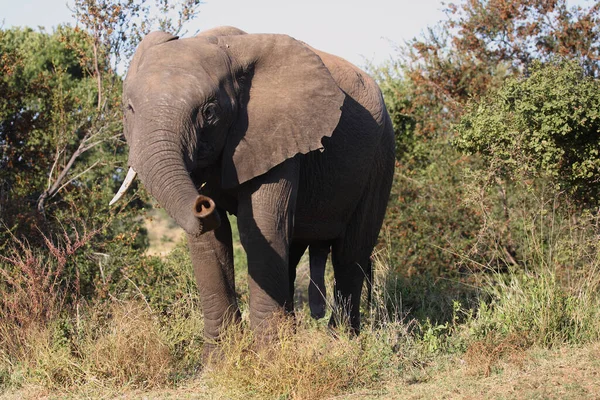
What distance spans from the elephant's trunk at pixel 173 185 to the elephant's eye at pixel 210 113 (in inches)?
16.2

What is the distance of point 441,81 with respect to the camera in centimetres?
1273

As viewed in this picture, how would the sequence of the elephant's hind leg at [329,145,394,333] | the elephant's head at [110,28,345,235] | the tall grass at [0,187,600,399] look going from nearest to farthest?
the elephant's head at [110,28,345,235] → the tall grass at [0,187,600,399] → the elephant's hind leg at [329,145,394,333]

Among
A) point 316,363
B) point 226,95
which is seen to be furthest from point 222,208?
point 316,363

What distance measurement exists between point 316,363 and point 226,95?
1845 millimetres

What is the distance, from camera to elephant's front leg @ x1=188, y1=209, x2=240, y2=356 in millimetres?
6402

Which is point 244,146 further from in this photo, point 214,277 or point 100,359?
point 100,359

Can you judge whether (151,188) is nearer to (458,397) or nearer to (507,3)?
(458,397)

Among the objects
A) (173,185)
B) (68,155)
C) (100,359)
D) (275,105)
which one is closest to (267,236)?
(275,105)

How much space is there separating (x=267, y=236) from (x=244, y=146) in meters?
0.64

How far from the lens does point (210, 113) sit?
5.58 m

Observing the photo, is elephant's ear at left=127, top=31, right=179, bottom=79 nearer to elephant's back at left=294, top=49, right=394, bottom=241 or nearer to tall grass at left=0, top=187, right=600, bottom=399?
elephant's back at left=294, top=49, right=394, bottom=241

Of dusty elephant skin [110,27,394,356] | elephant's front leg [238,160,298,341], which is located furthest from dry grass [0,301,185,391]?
elephant's front leg [238,160,298,341]

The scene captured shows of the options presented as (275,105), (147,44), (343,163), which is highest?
(147,44)

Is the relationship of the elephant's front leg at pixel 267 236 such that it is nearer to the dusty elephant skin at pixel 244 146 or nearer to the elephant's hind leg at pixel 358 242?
the dusty elephant skin at pixel 244 146
